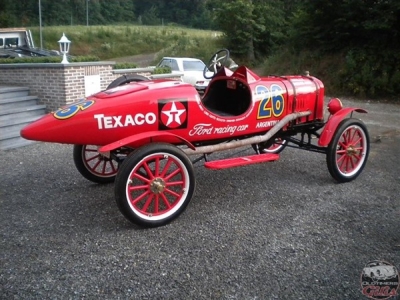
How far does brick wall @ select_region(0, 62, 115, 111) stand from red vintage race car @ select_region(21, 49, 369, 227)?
3.35 meters

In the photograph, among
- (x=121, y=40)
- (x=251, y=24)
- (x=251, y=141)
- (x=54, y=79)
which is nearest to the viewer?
(x=251, y=141)

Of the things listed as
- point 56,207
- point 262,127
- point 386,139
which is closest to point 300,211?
point 262,127

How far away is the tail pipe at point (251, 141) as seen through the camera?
422cm

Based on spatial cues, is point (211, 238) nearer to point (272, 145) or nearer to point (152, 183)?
point (152, 183)

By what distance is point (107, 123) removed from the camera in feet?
12.2

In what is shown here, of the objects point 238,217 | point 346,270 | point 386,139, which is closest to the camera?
point 346,270

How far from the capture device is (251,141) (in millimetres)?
4562

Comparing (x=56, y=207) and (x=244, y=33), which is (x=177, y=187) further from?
(x=244, y=33)

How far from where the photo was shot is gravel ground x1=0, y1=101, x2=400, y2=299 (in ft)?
9.33

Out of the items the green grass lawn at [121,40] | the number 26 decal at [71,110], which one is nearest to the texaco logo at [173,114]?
the number 26 decal at [71,110]

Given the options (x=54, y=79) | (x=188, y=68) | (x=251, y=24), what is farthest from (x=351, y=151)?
(x=251, y=24)

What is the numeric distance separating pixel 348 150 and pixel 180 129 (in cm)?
210

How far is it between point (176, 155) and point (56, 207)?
1.37m

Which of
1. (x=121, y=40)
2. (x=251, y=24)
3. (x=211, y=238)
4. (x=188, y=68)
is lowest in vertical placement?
(x=121, y=40)
